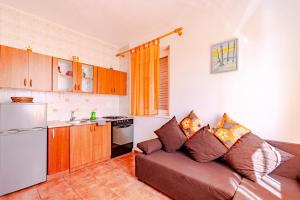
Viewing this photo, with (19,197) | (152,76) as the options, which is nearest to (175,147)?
(152,76)

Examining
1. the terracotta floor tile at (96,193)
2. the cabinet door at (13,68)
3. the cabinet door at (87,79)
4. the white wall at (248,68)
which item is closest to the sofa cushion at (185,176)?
the terracotta floor tile at (96,193)

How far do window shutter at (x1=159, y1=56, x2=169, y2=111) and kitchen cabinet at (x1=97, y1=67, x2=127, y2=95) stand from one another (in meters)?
1.12

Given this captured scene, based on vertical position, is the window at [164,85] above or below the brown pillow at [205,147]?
above

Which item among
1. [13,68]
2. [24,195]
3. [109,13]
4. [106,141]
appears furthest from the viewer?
[106,141]

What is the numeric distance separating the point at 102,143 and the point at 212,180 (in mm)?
2149

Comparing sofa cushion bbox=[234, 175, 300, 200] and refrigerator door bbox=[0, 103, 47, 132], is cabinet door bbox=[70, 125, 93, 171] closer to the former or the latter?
refrigerator door bbox=[0, 103, 47, 132]

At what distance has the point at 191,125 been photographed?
7.28ft

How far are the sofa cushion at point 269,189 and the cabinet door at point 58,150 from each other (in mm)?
2431

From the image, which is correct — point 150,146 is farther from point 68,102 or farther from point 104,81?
point 68,102

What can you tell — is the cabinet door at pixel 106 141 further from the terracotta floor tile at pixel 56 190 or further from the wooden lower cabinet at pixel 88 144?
the terracotta floor tile at pixel 56 190

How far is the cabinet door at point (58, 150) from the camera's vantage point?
7.02 ft

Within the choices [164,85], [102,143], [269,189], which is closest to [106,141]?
[102,143]

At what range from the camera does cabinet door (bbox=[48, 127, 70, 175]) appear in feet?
7.02

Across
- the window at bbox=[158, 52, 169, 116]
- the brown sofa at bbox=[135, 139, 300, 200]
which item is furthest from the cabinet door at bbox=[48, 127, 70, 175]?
the window at bbox=[158, 52, 169, 116]
